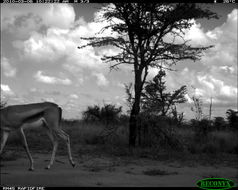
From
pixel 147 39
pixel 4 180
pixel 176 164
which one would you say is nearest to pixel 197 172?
pixel 176 164

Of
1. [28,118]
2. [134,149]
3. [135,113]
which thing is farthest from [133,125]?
[28,118]

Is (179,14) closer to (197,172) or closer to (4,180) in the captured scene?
(197,172)

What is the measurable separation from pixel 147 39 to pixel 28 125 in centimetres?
927

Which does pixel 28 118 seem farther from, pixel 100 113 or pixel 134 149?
pixel 100 113

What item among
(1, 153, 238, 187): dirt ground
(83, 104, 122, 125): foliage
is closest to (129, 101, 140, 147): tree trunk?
(1, 153, 238, 187): dirt ground

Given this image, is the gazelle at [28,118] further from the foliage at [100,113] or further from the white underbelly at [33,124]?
the foliage at [100,113]

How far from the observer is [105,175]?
8.20m

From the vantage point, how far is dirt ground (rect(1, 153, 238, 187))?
7.12 meters

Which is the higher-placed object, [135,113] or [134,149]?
[135,113]

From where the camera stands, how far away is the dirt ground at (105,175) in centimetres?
712

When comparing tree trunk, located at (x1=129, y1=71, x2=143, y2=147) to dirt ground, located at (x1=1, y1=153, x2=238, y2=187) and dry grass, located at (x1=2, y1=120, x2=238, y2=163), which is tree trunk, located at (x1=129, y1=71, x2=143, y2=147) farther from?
dirt ground, located at (x1=1, y1=153, x2=238, y2=187)

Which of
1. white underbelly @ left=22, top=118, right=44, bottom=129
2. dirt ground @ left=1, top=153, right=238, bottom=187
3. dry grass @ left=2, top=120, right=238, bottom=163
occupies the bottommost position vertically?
dirt ground @ left=1, top=153, right=238, bottom=187

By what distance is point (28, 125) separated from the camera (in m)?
8.69

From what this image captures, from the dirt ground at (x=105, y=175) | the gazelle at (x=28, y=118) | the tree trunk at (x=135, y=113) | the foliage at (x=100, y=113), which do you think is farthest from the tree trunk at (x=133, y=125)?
the foliage at (x=100, y=113)
